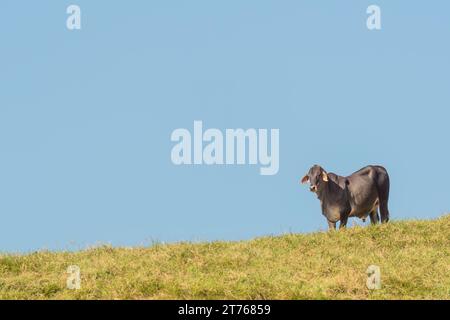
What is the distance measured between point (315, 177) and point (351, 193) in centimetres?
160

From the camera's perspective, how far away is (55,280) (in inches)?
637

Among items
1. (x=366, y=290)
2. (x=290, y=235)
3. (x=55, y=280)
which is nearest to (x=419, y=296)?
(x=366, y=290)

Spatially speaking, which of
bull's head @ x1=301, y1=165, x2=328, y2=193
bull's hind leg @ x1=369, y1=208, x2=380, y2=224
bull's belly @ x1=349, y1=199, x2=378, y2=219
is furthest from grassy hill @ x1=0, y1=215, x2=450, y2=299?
bull's hind leg @ x1=369, y1=208, x2=380, y2=224

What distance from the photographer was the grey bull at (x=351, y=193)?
76.9 ft

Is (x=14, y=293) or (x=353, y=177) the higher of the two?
(x=353, y=177)

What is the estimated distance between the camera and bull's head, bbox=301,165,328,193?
2312cm

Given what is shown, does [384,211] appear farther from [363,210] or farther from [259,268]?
[259,268]

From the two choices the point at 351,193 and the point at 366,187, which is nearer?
the point at 351,193

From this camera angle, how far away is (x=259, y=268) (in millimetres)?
16750

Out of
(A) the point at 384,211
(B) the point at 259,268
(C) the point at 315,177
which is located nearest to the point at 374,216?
(A) the point at 384,211

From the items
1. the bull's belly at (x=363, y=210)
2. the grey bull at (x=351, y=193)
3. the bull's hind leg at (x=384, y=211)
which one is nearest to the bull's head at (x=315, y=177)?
the grey bull at (x=351, y=193)

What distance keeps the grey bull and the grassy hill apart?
104 inches

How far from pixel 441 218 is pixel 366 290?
8.50m

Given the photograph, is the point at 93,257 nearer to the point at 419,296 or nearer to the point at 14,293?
the point at 14,293
